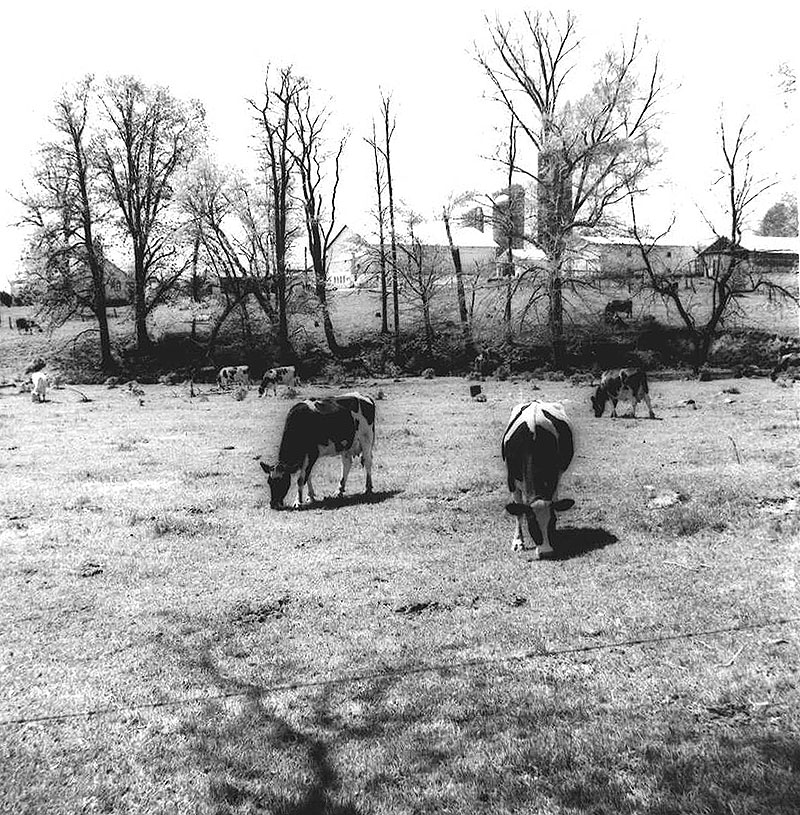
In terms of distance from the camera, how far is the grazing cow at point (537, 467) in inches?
339

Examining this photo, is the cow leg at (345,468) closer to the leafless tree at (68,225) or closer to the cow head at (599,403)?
the cow head at (599,403)

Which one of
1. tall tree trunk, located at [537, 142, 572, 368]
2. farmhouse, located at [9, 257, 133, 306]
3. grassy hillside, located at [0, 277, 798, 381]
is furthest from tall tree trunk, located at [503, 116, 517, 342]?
farmhouse, located at [9, 257, 133, 306]

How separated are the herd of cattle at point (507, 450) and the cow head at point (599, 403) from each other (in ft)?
30.2

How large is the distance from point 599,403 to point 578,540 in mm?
12021

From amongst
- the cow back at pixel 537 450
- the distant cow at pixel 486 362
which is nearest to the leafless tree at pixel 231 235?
the distant cow at pixel 486 362

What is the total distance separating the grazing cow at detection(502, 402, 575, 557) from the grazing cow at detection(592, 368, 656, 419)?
10.8 metres

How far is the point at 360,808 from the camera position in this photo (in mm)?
4332

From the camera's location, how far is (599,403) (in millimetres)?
20547

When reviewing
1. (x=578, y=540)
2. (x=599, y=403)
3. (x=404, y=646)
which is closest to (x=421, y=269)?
(x=599, y=403)

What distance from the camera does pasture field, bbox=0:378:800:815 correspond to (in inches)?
179

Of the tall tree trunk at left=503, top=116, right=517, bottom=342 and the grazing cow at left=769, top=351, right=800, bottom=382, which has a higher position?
the tall tree trunk at left=503, top=116, right=517, bottom=342

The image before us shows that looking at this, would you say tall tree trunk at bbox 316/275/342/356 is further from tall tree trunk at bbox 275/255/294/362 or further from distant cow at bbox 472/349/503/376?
distant cow at bbox 472/349/503/376

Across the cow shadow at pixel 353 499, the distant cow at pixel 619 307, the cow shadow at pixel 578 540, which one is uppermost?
the distant cow at pixel 619 307

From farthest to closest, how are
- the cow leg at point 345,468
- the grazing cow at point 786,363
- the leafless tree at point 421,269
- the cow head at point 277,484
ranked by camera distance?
the leafless tree at point 421,269 < the grazing cow at point 786,363 < the cow leg at point 345,468 < the cow head at point 277,484
